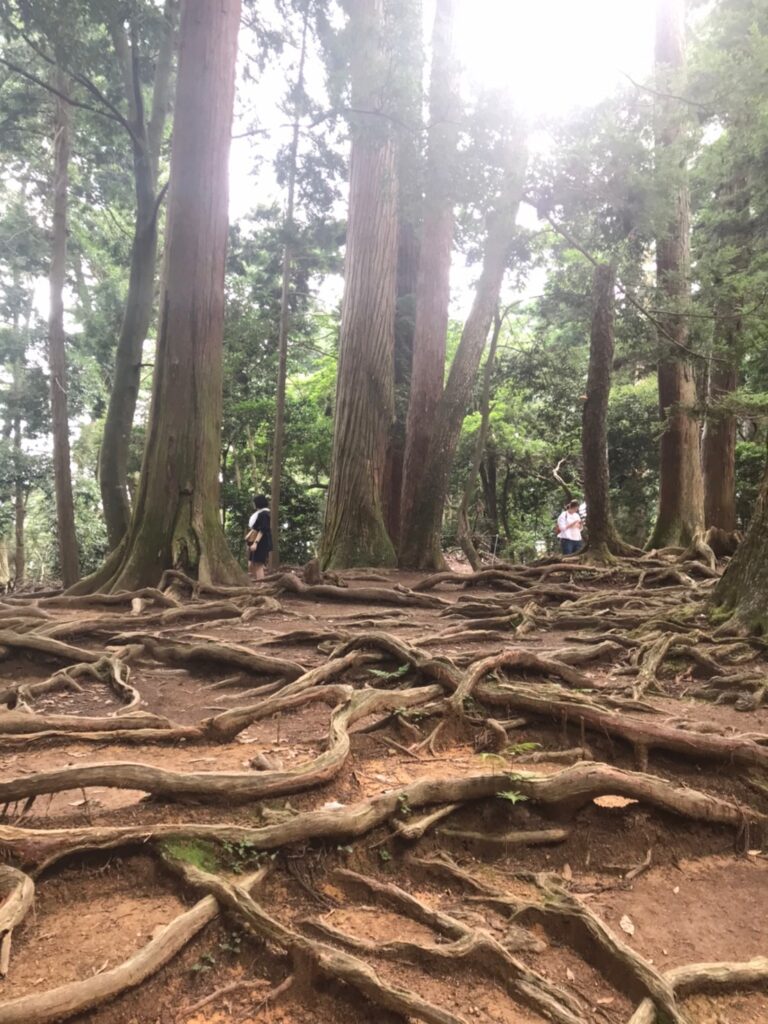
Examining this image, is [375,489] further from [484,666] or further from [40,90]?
[40,90]

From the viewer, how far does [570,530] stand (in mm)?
12742

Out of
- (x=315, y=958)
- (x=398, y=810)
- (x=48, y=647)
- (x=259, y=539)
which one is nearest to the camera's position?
(x=315, y=958)

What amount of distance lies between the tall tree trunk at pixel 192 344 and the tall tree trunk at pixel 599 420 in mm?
5057

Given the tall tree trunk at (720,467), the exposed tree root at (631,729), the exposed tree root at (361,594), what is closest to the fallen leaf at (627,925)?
the exposed tree root at (631,729)

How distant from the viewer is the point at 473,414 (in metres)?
17.0

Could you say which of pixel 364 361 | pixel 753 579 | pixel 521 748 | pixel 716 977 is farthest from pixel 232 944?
pixel 364 361

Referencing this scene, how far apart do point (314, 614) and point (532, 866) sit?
4245 millimetres

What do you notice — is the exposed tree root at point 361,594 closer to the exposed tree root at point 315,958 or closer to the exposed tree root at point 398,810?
the exposed tree root at point 398,810

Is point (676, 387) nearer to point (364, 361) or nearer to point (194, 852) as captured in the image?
point (364, 361)

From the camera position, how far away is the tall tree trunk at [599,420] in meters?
9.32

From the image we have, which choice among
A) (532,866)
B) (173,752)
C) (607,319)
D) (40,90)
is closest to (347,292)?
(607,319)

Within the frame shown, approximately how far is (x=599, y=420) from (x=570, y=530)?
352cm

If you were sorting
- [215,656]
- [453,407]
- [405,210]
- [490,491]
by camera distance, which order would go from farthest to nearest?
1. [490,491]
2. [453,407]
3. [405,210]
4. [215,656]

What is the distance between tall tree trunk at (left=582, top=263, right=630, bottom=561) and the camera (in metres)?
9.32
